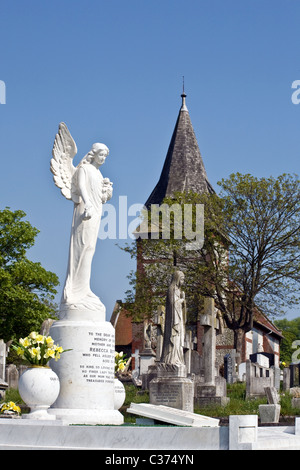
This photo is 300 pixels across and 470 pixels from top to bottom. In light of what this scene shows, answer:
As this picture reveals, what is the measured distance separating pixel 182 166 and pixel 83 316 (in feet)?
146

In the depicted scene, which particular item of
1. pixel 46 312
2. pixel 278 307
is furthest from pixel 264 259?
pixel 46 312

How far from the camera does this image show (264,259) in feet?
127

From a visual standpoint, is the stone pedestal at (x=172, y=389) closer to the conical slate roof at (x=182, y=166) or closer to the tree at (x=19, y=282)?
the tree at (x=19, y=282)

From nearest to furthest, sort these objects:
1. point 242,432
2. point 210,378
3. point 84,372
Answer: point 242,432
point 84,372
point 210,378

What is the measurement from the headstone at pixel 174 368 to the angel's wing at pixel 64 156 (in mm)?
8327

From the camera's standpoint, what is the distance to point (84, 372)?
13.2m

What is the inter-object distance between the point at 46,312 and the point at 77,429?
102 feet

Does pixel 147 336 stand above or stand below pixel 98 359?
above

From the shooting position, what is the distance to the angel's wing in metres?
14.6

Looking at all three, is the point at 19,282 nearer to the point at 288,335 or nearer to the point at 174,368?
the point at 174,368

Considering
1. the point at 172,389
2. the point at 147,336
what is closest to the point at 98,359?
the point at 172,389

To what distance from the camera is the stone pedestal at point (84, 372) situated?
13.2 metres

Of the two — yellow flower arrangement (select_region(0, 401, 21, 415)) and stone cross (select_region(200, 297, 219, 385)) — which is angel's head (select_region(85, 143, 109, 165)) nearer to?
yellow flower arrangement (select_region(0, 401, 21, 415))
